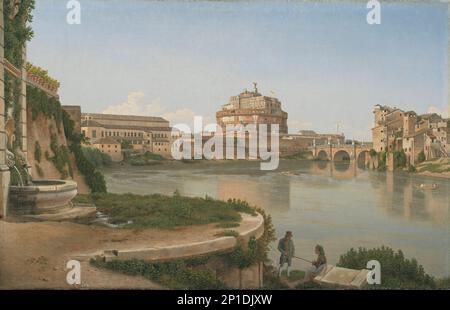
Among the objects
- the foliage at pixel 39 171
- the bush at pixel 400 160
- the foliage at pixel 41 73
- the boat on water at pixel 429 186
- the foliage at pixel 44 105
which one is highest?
the foliage at pixel 41 73

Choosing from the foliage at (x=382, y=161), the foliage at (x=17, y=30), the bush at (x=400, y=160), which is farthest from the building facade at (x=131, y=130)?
the bush at (x=400, y=160)

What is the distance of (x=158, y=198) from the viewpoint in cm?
582

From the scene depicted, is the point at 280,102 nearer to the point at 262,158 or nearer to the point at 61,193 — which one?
the point at 262,158

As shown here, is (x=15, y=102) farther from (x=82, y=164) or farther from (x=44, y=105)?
(x=82, y=164)

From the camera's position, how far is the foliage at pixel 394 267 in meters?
5.49

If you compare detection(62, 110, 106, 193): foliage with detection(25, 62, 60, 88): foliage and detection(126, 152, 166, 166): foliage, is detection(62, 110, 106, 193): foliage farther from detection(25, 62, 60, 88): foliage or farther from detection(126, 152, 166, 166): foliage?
detection(126, 152, 166, 166): foliage

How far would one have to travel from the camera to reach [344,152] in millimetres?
6438

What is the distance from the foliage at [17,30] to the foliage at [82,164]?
3.34ft

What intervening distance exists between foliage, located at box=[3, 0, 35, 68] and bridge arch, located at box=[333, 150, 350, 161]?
5072mm

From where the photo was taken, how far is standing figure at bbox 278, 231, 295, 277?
5.55 meters

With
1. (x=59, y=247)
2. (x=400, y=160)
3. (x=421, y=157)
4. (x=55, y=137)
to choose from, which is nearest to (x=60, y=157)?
(x=55, y=137)

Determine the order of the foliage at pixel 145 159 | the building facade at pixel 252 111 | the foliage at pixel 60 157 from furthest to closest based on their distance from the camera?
1. the foliage at pixel 145 159
2. the foliage at pixel 60 157
3. the building facade at pixel 252 111

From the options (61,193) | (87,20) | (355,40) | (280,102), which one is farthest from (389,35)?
(61,193)

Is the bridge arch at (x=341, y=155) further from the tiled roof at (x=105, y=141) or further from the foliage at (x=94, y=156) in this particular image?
the foliage at (x=94, y=156)
